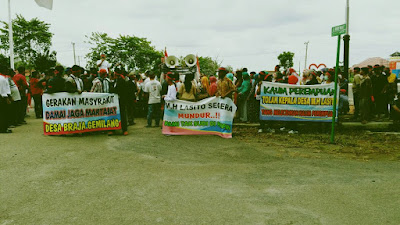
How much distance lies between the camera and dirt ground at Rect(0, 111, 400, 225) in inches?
169

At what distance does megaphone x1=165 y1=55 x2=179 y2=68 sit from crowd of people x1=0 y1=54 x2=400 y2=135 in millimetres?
1752

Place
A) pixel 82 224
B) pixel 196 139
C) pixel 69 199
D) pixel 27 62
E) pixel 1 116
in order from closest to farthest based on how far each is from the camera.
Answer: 1. pixel 82 224
2. pixel 69 199
3. pixel 196 139
4. pixel 1 116
5. pixel 27 62

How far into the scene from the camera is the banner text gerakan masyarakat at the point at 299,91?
10.6 meters

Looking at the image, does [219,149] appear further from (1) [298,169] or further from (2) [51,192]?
(2) [51,192]

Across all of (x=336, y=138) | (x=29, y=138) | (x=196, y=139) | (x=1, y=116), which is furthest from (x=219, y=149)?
(x=1, y=116)

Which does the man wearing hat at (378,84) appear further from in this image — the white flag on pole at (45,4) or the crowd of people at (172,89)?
the white flag on pole at (45,4)

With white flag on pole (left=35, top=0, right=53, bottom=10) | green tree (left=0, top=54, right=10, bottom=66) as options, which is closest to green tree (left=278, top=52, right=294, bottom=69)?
green tree (left=0, top=54, right=10, bottom=66)

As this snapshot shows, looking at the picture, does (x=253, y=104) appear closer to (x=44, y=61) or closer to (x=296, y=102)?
(x=296, y=102)

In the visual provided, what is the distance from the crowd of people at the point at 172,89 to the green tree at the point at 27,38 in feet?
104

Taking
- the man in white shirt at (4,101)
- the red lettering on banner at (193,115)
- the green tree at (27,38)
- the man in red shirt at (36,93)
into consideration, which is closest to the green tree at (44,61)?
the green tree at (27,38)

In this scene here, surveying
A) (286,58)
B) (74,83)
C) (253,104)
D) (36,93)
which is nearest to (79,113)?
(74,83)

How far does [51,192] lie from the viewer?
5.14 metres

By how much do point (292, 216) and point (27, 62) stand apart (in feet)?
149

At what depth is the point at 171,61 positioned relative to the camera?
1585cm
